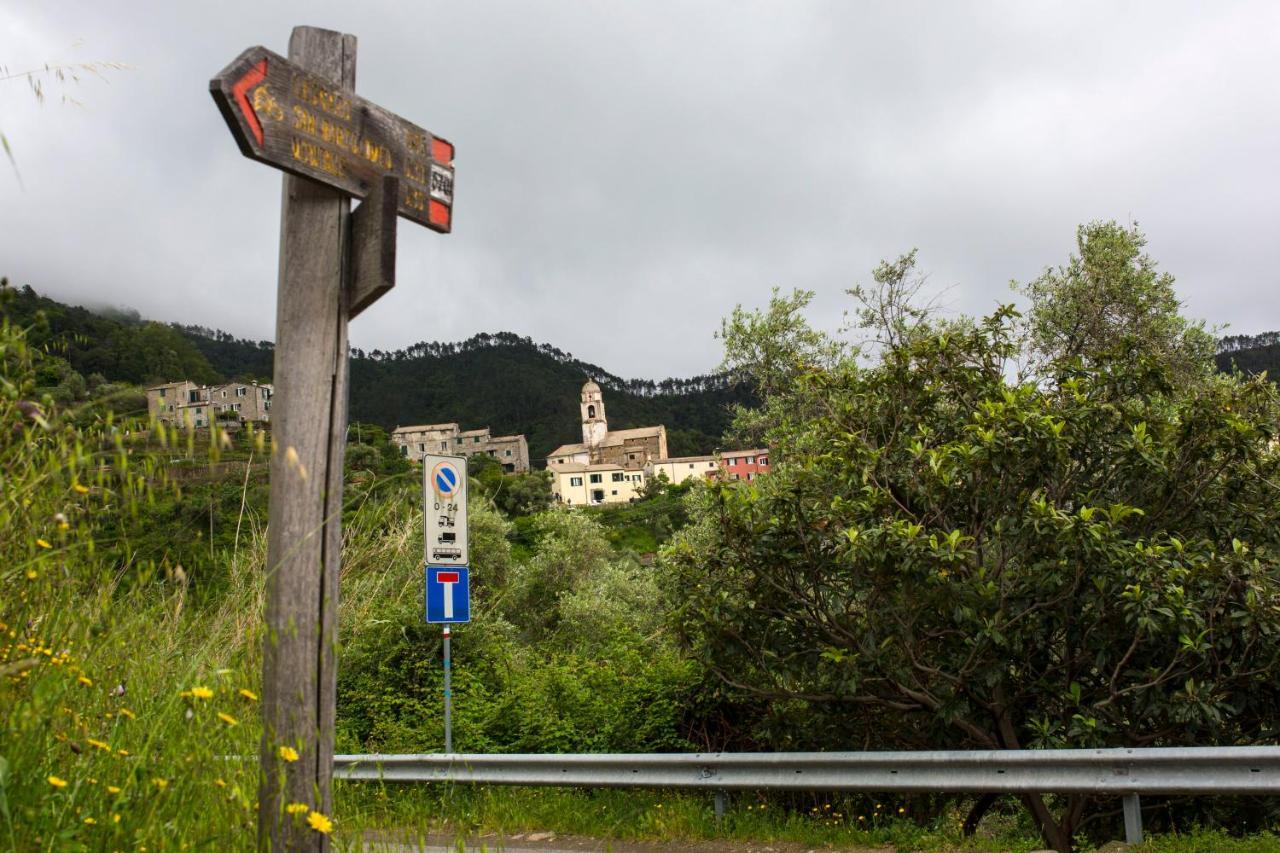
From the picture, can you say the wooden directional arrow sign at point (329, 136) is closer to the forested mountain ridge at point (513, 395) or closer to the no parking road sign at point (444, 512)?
the no parking road sign at point (444, 512)

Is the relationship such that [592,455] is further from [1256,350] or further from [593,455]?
[1256,350]

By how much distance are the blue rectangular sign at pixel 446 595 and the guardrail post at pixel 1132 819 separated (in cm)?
577

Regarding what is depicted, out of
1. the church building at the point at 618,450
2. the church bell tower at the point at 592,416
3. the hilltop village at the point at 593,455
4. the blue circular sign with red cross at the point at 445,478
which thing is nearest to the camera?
the blue circular sign with red cross at the point at 445,478

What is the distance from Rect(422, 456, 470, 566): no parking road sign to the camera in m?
8.76

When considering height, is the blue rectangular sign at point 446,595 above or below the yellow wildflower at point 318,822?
above

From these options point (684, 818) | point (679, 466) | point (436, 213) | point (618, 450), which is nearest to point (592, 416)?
point (618, 450)

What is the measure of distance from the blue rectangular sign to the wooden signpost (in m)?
6.10

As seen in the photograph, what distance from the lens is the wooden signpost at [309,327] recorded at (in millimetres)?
2932

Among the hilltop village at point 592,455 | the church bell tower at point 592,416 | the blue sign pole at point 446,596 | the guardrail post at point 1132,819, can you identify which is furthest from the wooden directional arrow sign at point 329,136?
the church bell tower at point 592,416

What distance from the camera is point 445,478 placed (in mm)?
8781

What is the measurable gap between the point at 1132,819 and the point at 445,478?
Result: 5.93 meters

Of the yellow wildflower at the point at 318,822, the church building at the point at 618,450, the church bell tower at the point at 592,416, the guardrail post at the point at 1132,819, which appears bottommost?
the guardrail post at the point at 1132,819

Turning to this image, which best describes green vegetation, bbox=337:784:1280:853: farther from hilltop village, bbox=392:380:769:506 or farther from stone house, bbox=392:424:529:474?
stone house, bbox=392:424:529:474

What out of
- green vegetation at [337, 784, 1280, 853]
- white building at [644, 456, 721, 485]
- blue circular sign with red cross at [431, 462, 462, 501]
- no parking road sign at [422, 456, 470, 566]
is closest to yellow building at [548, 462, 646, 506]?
white building at [644, 456, 721, 485]
